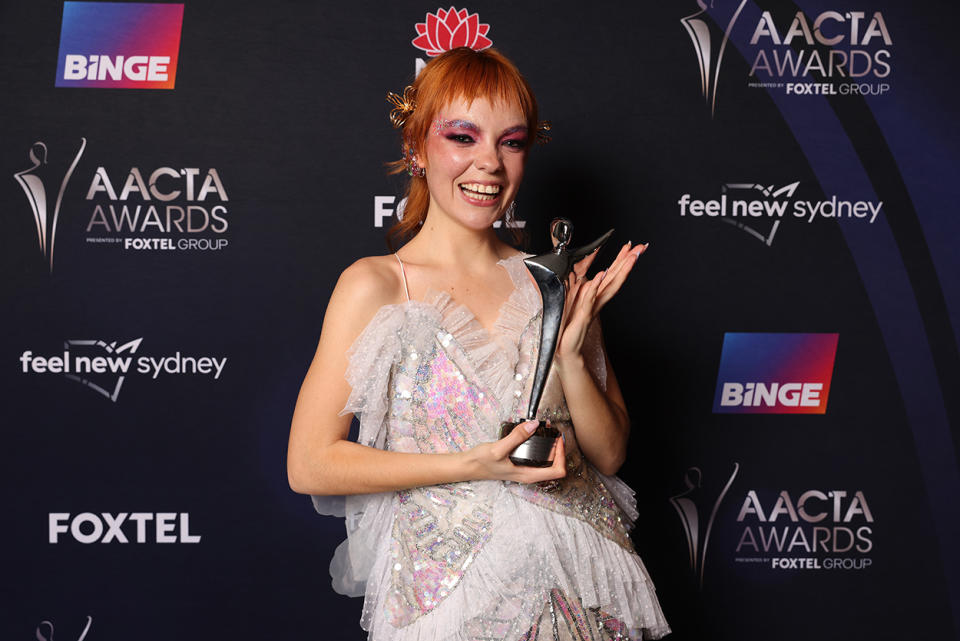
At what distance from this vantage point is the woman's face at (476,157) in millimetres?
1712

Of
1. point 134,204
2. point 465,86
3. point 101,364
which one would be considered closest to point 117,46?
point 134,204

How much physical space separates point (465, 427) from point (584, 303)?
1.00ft

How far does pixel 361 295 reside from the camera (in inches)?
66.4

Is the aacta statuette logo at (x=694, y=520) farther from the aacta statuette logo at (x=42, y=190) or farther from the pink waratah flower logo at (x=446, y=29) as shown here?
the aacta statuette logo at (x=42, y=190)

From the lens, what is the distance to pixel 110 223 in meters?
2.79

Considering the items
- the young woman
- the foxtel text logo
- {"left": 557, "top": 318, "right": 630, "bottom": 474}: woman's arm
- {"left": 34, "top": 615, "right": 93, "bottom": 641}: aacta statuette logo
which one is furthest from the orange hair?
{"left": 34, "top": 615, "right": 93, "bottom": 641}: aacta statuette logo

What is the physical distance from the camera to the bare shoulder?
1.68m

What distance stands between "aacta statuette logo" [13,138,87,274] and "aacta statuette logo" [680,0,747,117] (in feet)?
6.11

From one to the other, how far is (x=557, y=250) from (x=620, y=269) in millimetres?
117

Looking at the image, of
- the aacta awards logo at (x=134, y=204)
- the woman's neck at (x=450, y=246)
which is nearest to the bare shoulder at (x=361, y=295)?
the woman's neck at (x=450, y=246)

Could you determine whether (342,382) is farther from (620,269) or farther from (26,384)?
(26,384)

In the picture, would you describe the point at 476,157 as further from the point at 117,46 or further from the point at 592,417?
the point at 117,46

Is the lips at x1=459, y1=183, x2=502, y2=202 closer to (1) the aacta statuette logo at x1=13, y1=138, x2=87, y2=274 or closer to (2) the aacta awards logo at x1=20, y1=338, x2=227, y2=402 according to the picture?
(2) the aacta awards logo at x1=20, y1=338, x2=227, y2=402

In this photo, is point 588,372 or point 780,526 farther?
point 780,526
